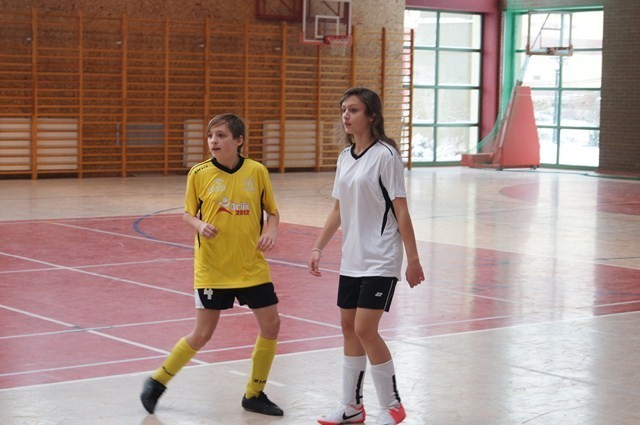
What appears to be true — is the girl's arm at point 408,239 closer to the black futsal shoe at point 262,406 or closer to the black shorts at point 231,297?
the black shorts at point 231,297

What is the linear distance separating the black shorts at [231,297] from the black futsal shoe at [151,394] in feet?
1.41

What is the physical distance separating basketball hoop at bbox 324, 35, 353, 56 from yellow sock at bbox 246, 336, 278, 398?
61.5 feet

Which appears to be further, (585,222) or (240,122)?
(585,222)

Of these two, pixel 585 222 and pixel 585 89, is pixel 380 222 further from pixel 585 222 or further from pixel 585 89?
pixel 585 89

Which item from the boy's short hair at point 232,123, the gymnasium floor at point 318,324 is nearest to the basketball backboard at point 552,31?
the gymnasium floor at point 318,324

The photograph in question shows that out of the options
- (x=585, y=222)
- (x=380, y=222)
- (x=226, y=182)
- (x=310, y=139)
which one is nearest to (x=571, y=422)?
(x=380, y=222)

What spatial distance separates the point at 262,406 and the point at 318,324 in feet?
7.78

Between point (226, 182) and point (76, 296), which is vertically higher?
point (226, 182)

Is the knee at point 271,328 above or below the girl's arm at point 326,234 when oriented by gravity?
below

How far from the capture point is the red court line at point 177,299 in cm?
664

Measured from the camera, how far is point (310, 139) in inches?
963

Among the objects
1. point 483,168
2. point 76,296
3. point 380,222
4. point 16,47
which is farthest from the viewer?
point 483,168

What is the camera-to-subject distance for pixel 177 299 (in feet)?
27.8

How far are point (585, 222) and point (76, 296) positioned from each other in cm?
816
